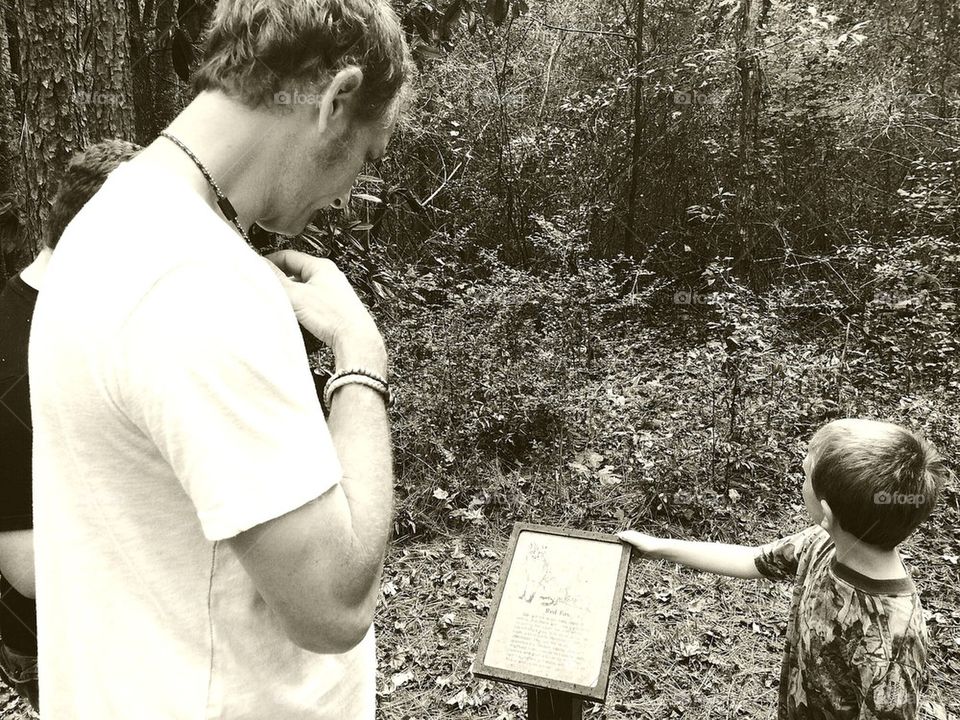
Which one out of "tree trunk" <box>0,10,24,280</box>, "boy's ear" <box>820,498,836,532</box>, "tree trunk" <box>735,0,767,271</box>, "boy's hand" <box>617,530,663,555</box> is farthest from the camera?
"tree trunk" <box>735,0,767,271</box>

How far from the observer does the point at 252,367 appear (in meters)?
0.72

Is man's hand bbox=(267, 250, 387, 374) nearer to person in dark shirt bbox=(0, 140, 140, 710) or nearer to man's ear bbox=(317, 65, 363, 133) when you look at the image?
man's ear bbox=(317, 65, 363, 133)

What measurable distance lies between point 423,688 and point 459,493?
145cm

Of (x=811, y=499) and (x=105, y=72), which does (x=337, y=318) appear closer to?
(x=811, y=499)

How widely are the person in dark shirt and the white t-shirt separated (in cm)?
102

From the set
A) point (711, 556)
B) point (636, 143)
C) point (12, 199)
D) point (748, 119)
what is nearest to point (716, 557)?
point (711, 556)

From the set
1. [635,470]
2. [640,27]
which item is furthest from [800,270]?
[635,470]

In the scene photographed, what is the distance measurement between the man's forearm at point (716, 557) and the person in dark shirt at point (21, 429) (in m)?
1.74

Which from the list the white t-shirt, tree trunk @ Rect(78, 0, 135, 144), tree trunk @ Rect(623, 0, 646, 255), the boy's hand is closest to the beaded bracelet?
the white t-shirt

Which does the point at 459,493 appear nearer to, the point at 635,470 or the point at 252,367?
the point at 635,470

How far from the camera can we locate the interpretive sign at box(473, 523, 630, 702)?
5.89 ft
